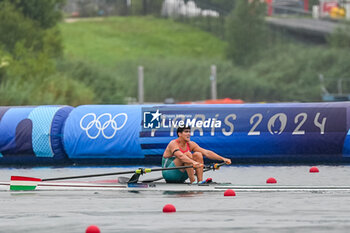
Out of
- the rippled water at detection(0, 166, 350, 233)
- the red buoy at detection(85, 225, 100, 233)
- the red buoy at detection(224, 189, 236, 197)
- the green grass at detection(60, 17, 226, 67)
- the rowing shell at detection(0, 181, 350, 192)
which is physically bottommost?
the green grass at detection(60, 17, 226, 67)

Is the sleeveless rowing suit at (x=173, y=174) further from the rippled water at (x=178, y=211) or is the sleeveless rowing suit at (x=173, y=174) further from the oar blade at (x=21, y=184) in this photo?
the oar blade at (x=21, y=184)

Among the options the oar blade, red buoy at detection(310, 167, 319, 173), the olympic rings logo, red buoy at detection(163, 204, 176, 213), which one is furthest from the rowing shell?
the olympic rings logo

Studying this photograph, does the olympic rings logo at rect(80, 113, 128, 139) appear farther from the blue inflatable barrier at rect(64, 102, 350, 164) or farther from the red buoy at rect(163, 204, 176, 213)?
the red buoy at rect(163, 204, 176, 213)

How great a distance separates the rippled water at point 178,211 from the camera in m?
11.7

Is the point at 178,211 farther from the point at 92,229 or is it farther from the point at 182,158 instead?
the point at 182,158

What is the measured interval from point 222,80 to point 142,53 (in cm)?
3125

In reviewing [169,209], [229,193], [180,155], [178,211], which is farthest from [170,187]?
[169,209]

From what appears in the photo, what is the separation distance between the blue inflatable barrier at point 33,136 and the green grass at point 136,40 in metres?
70.1

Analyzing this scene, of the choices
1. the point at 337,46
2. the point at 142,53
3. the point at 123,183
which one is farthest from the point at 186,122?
the point at 142,53

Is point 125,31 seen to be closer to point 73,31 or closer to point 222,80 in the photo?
point 73,31

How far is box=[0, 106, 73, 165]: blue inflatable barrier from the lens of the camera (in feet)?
77.8

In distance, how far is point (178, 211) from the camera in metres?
13.5

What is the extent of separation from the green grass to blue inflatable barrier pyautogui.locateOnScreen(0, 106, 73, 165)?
7012 centimetres

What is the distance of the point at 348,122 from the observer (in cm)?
2244
